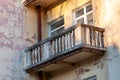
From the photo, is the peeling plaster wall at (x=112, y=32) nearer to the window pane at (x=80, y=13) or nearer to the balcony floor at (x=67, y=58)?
the balcony floor at (x=67, y=58)

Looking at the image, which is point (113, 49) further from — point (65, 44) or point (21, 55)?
point (21, 55)

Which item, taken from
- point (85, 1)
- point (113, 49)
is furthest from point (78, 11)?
point (113, 49)

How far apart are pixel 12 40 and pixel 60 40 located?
8.33ft

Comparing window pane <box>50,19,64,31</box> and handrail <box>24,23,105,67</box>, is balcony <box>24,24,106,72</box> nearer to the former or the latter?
handrail <box>24,23,105,67</box>

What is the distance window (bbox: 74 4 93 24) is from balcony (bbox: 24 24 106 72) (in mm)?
1364

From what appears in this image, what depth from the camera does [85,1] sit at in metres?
16.7

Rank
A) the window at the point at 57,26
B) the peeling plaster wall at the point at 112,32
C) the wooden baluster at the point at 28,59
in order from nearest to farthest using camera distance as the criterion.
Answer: the peeling plaster wall at the point at 112,32 < the wooden baluster at the point at 28,59 < the window at the point at 57,26

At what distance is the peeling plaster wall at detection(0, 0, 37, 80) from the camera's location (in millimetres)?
17047

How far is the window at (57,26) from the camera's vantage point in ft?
59.7

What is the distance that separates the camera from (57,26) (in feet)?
60.6

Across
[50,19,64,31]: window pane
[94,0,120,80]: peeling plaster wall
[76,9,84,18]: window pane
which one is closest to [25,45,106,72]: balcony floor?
[94,0,120,80]: peeling plaster wall

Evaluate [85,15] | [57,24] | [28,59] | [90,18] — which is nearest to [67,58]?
[90,18]

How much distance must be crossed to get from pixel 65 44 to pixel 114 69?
7.48 feet

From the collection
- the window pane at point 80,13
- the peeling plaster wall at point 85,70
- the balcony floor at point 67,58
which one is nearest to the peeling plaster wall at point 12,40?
the balcony floor at point 67,58
